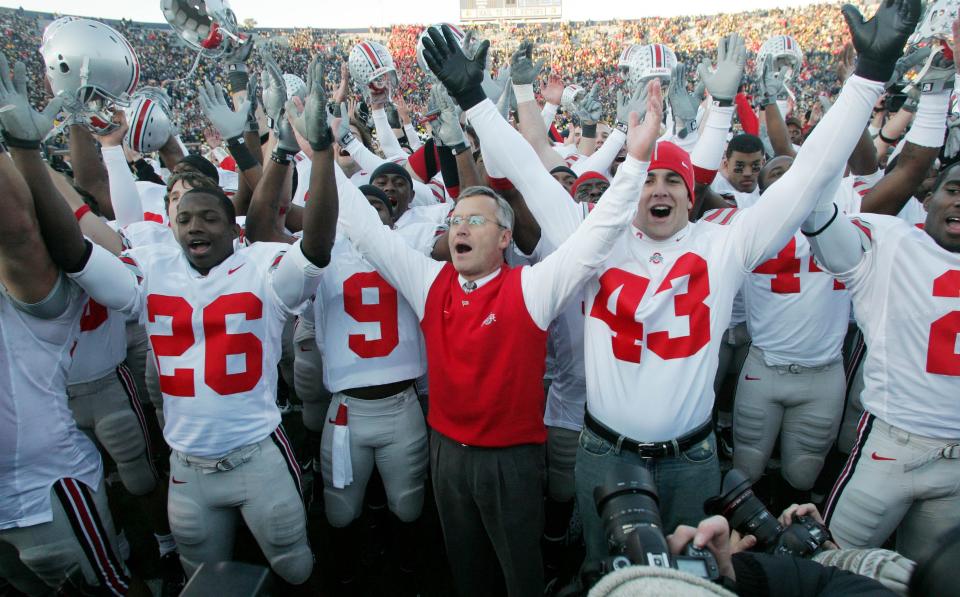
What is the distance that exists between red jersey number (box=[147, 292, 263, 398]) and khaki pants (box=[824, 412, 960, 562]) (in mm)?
2639

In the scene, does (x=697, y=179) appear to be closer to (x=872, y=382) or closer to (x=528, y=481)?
(x=872, y=382)

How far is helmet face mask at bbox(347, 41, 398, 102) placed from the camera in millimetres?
4965

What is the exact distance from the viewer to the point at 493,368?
2.28 meters

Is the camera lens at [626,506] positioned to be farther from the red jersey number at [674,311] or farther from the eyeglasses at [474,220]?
the eyeglasses at [474,220]

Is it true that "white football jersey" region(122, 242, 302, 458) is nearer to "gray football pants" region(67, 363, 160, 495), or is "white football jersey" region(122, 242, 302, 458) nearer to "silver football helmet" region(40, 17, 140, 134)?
"gray football pants" region(67, 363, 160, 495)

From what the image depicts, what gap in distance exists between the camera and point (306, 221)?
2.34 metres

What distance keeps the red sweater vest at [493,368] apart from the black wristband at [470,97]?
782mm

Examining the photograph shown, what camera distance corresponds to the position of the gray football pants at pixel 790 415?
3.12m

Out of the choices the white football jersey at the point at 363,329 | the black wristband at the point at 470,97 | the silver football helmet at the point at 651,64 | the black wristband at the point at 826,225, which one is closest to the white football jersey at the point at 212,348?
the white football jersey at the point at 363,329

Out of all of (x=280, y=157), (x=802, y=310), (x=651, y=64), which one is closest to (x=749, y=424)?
(x=802, y=310)

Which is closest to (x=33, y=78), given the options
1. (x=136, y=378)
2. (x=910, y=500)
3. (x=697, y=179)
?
(x=136, y=378)

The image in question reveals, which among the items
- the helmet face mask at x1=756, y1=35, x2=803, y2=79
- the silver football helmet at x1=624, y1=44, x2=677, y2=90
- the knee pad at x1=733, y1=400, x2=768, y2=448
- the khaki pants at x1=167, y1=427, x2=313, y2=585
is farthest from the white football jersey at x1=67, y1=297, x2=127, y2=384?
the helmet face mask at x1=756, y1=35, x2=803, y2=79

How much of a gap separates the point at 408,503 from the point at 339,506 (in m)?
0.35

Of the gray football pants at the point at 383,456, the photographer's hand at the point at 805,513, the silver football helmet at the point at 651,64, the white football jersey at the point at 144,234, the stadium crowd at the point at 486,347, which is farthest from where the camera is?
the silver football helmet at the point at 651,64
